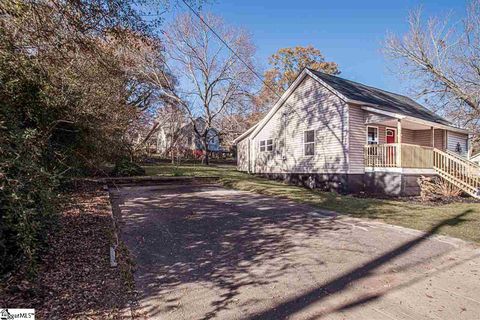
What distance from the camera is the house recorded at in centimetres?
1268

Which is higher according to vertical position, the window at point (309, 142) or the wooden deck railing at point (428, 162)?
the window at point (309, 142)

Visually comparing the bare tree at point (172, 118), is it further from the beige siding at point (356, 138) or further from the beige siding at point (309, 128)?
the beige siding at point (356, 138)

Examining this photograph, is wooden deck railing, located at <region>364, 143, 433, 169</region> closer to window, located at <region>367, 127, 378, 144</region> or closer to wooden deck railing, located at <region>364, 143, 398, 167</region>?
wooden deck railing, located at <region>364, 143, 398, 167</region>

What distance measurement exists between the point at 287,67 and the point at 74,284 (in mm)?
37102

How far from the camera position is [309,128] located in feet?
50.6

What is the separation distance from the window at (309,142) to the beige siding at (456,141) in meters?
8.66

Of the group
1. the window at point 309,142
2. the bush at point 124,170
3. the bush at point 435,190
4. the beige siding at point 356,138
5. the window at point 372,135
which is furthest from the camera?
the bush at point 124,170

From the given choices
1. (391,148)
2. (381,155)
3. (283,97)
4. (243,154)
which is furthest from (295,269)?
(243,154)

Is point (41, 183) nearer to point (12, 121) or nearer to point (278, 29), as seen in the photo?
point (12, 121)

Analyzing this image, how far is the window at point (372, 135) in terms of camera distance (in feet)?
46.7

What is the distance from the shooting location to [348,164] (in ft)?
43.4

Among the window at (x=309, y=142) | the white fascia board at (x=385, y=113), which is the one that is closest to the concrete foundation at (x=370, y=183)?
the window at (x=309, y=142)

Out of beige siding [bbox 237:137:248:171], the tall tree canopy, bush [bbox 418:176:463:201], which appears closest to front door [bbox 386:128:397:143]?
bush [bbox 418:176:463:201]

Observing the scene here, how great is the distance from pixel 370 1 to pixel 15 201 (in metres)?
17.1
